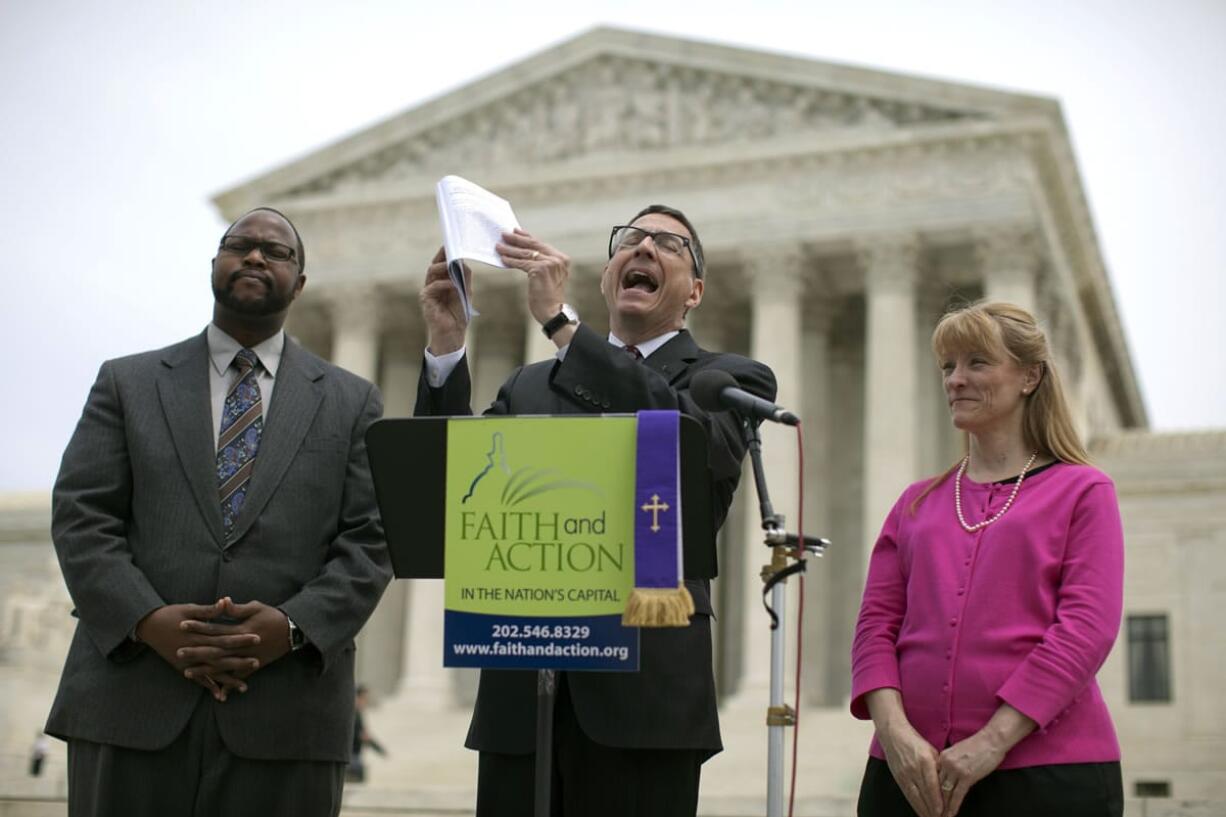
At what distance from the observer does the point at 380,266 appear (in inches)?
1478

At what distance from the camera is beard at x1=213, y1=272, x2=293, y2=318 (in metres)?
5.98

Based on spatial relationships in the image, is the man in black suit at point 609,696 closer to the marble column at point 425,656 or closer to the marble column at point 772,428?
the marble column at point 772,428

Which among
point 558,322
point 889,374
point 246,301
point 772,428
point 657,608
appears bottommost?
point 657,608

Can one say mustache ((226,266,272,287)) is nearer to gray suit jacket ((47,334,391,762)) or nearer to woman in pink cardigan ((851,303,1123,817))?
gray suit jacket ((47,334,391,762))

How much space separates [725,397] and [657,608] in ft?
3.02

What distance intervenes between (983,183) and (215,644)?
28609 mm

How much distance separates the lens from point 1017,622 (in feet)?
16.8

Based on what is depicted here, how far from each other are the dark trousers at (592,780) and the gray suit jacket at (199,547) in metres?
0.86

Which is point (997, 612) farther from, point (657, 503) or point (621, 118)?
point (621, 118)

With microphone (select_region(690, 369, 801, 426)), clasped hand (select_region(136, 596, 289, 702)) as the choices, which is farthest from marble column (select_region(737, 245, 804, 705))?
microphone (select_region(690, 369, 801, 426))

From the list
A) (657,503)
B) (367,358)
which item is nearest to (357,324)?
(367,358)

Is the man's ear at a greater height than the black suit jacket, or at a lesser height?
greater

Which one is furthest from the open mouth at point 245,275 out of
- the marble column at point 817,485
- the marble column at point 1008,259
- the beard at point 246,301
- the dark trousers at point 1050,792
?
the marble column at point 817,485

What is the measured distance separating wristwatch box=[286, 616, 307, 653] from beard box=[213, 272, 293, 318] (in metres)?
1.32
